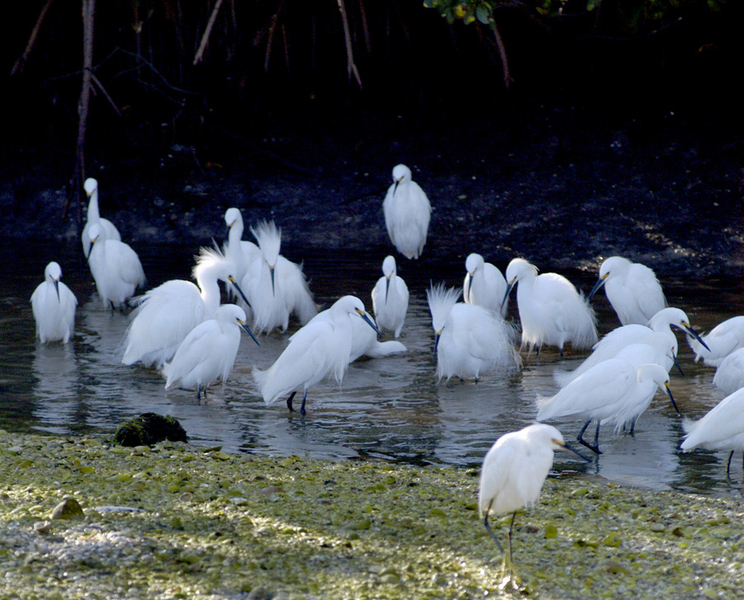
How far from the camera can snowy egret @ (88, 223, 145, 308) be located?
31.0 ft

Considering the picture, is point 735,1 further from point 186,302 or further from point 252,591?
point 252,591

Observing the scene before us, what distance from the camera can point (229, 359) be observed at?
6.52 metres

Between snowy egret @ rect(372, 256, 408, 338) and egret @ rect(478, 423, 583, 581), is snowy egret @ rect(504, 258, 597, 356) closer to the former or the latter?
snowy egret @ rect(372, 256, 408, 338)

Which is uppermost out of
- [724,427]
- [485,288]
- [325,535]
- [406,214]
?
[406,214]

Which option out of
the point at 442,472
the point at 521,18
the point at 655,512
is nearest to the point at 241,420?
the point at 442,472

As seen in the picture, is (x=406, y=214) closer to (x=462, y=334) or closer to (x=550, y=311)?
(x=550, y=311)

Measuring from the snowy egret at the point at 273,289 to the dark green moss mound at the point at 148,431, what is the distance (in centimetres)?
319

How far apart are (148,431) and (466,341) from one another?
2.62 meters

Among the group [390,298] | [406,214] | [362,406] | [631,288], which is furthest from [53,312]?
[631,288]

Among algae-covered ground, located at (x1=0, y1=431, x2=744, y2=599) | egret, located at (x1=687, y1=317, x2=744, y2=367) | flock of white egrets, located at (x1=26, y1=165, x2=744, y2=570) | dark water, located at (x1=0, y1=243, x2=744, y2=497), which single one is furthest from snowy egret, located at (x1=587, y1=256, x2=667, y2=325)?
algae-covered ground, located at (x1=0, y1=431, x2=744, y2=599)

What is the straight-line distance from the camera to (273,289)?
332 inches

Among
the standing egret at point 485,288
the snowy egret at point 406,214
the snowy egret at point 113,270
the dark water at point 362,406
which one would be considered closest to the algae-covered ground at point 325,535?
the dark water at point 362,406

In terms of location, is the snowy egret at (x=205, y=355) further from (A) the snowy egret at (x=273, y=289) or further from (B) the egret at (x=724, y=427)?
(B) the egret at (x=724, y=427)

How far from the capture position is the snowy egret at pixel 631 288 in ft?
27.2
